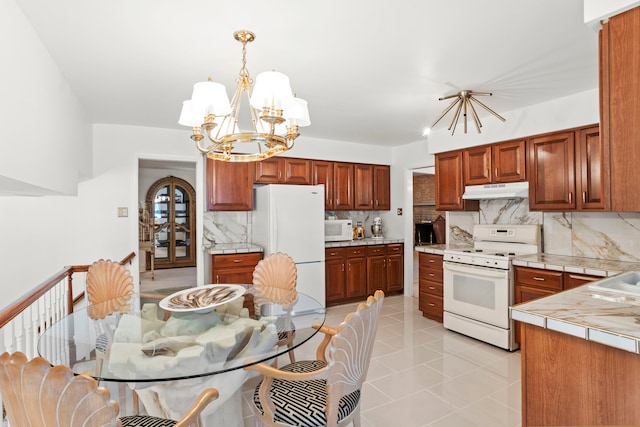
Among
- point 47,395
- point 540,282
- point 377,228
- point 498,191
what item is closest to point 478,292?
point 540,282

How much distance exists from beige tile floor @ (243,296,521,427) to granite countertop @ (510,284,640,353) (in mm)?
1033

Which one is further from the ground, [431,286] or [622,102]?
[622,102]

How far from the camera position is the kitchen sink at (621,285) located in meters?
1.77

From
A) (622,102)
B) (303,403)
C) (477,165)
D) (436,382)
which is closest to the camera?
(622,102)

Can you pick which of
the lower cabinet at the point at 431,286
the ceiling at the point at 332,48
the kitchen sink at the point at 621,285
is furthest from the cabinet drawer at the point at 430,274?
the kitchen sink at the point at 621,285

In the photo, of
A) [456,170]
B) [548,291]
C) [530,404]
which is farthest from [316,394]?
[456,170]

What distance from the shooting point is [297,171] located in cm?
484

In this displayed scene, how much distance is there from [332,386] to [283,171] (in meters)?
3.60

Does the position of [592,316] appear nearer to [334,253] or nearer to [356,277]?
[334,253]

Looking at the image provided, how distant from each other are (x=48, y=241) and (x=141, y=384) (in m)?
3.74

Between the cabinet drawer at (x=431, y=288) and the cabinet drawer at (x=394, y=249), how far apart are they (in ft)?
3.35

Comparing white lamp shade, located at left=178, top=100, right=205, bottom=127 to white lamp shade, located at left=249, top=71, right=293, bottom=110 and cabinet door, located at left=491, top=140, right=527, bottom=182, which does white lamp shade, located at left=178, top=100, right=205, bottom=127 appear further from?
cabinet door, located at left=491, top=140, right=527, bottom=182

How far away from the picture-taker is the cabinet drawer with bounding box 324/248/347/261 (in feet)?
15.6

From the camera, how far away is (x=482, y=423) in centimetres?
215
